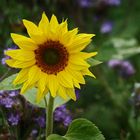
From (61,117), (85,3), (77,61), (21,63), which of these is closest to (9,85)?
(21,63)

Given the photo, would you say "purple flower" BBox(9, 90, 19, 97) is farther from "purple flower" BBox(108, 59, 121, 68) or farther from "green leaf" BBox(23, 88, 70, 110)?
"purple flower" BBox(108, 59, 121, 68)

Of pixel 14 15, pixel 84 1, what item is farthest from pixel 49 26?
pixel 84 1

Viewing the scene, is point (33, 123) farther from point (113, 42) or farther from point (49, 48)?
point (113, 42)

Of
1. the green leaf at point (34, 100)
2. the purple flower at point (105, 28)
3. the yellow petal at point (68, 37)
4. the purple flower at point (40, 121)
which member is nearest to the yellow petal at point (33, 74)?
the yellow petal at point (68, 37)

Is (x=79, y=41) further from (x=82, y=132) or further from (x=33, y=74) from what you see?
(x=82, y=132)

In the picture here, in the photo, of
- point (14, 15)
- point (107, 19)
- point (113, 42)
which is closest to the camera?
point (14, 15)

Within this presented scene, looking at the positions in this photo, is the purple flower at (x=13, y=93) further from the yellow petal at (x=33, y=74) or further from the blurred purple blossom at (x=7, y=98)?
the yellow petal at (x=33, y=74)
